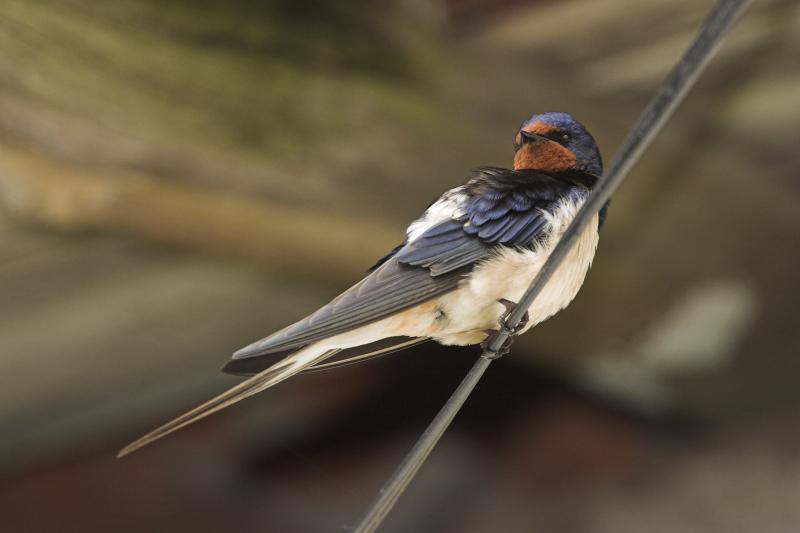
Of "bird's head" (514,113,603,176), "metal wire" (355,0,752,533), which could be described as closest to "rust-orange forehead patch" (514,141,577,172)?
"bird's head" (514,113,603,176)

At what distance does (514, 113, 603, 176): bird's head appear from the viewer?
53 centimetres

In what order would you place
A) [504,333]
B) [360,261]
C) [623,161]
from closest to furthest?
[623,161]
[504,333]
[360,261]

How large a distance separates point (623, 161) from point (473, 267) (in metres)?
0.22

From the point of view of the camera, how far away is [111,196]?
38.1 inches

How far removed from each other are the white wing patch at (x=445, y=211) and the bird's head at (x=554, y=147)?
40 millimetres

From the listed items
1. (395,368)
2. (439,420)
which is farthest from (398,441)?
(439,420)

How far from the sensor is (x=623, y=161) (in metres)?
0.34

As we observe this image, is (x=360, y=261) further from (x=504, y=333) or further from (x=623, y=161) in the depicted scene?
(x=623, y=161)

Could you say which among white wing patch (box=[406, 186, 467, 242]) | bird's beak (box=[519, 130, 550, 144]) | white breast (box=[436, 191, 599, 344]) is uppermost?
bird's beak (box=[519, 130, 550, 144])

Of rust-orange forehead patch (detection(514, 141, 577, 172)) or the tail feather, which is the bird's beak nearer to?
rust-orange forehead patch (detection(514, 141, 577, 172))

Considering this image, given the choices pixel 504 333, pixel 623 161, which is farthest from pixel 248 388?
pixel 623 161

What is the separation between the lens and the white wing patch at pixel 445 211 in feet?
1.88

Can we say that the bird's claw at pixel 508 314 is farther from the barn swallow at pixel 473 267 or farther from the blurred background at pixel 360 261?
the blurred background at pixel 360 261

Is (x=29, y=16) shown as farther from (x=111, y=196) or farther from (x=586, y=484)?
(x=586, y=484)
